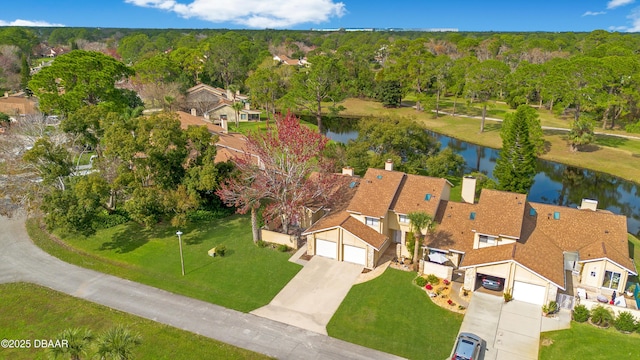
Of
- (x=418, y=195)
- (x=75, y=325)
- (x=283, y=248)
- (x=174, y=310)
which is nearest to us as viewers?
(x=75, y=325)

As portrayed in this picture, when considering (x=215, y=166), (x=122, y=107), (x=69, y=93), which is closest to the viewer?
(x=215, y=166)

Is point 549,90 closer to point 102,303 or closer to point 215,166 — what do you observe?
point 215,166

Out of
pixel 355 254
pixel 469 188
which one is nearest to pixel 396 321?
pixel 355 254

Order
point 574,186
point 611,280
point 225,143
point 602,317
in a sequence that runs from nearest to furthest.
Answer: point 602,317 < point 611,280 < point 225,143 < point 574,186

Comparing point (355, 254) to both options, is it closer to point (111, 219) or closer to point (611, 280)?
point (611, 280)

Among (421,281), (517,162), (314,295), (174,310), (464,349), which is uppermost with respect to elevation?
(517,162)

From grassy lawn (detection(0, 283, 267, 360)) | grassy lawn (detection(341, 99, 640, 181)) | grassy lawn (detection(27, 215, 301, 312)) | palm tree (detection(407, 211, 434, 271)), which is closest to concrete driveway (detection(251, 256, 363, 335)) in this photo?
grassy lawn (detection(27, 215, 301, 312))

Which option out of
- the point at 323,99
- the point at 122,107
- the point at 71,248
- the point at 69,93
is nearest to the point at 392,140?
the point at 323,99
